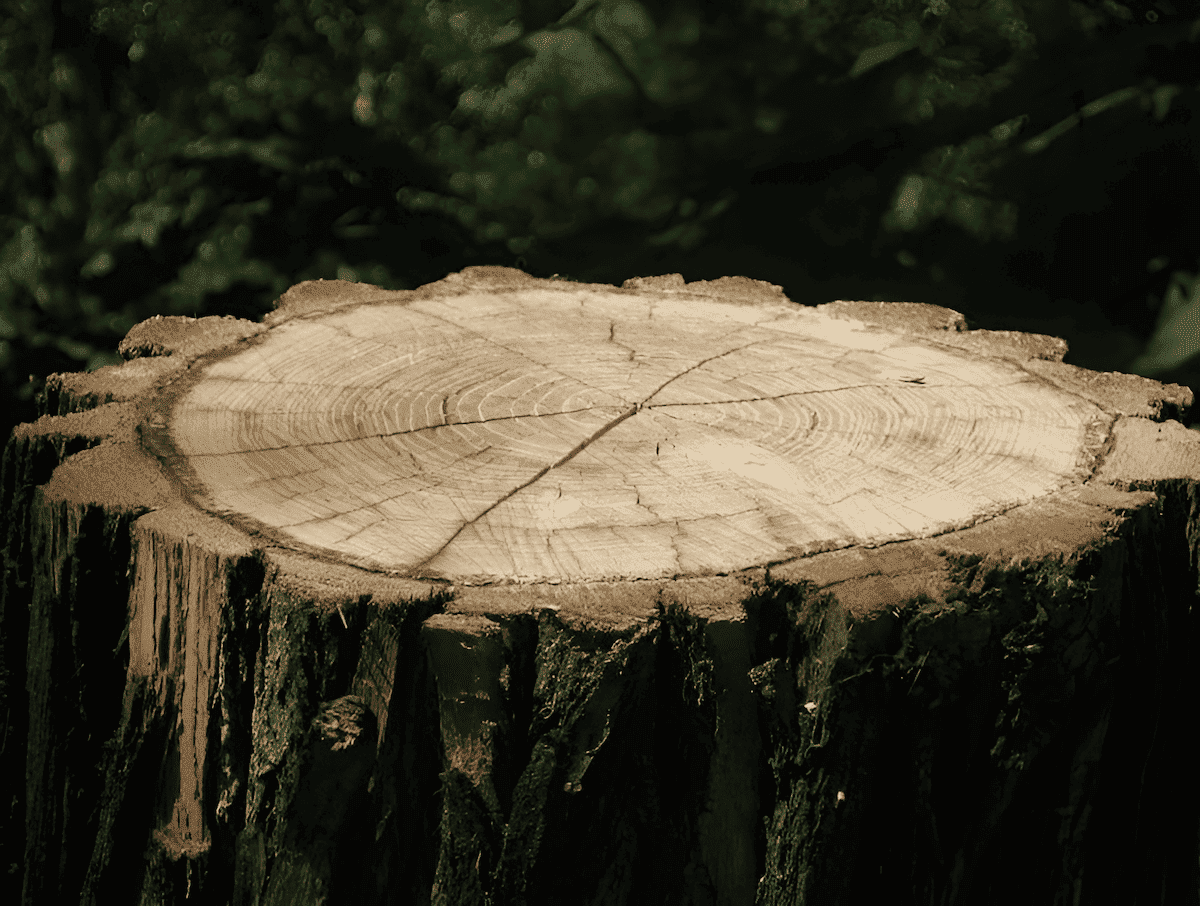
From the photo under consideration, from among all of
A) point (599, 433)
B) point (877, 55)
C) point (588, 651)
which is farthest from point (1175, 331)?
point (588, 651)

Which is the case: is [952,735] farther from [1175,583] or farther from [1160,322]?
[1160,322]

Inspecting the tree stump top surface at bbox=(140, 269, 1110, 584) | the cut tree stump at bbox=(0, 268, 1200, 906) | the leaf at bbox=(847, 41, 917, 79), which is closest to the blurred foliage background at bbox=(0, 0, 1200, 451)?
the leaf at bbox=(847, 41, 917, 79)

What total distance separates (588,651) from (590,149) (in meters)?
2.93

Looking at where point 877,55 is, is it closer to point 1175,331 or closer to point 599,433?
point 1175,331

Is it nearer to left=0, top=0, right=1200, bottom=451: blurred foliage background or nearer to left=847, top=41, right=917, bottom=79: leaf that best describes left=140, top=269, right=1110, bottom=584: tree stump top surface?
left=0, top=0, right=1200, bottom=451: blurred foliage background

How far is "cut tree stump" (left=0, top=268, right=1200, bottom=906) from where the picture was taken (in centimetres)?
140

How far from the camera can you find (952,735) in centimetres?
151

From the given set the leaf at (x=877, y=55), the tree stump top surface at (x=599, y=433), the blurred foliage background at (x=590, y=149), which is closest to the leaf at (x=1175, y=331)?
the blurred foliage background at (x=590, y=149)

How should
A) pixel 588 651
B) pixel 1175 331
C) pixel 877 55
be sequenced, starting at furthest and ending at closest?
1. pixel 877 55
2. pixel 1175 331
3. pixel 588 651

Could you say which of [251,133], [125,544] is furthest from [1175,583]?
[251,133]

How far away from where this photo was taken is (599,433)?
1.88 m

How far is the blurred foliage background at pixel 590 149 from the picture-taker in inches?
147

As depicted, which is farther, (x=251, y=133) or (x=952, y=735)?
(x=251, y=133)

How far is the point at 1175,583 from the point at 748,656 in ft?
2.85
